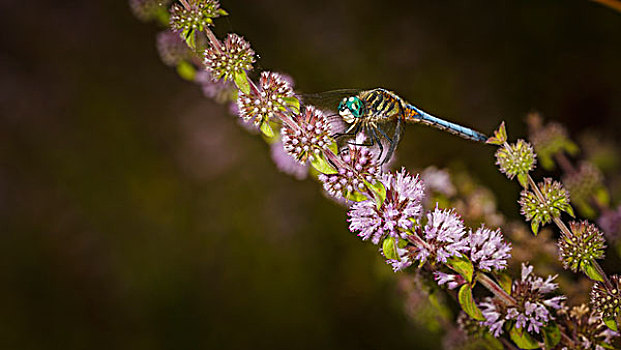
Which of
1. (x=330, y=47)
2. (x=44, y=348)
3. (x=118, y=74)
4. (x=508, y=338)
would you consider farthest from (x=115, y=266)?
(x=508, y=338)

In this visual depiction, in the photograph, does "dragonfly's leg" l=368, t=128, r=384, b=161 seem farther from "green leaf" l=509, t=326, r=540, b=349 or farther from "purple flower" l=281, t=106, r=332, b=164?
"green leaf" l=509, t=326, r=540, b=349

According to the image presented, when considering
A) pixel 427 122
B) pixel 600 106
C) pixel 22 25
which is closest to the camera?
pixel 427 122

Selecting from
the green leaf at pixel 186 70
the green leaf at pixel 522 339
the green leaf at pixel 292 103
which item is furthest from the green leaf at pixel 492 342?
the green leaf at pixel 186 70

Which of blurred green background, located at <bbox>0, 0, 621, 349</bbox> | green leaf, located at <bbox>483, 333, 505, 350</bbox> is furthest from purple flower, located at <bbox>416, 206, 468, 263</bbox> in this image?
blurred green background, located at <bbox>0, 0, 621, 349</bbox>

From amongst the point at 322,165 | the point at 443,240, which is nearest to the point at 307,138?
the point at 322,165

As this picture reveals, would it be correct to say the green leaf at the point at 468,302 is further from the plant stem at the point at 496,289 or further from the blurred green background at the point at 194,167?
the blurred green background at the point at 194,167

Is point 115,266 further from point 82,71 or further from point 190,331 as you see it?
point 82,71

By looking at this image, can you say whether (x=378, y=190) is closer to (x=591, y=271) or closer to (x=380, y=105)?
(x=380, y=105)
